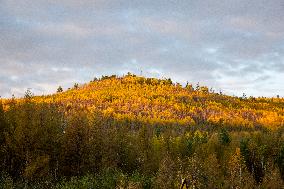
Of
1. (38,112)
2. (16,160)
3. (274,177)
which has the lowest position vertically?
(274,177)

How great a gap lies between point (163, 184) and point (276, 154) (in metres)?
70.7

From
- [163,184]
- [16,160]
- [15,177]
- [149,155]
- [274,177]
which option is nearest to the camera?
[163,184]

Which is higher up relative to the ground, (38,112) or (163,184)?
(38,112)

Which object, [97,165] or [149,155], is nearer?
[97,165]

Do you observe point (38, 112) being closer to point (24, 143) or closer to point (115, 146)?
point (24, 143)

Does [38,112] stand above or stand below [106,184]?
above

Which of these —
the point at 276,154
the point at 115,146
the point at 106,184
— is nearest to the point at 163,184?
the point at 106,184

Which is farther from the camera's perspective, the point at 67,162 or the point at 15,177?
the point at 67,162

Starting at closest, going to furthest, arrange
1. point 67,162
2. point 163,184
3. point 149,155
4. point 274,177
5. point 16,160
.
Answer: point 163,184, point 16,160, point 67,162, point 274,177, point 149,155

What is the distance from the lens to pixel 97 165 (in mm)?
80938

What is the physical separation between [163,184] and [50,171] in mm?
27739

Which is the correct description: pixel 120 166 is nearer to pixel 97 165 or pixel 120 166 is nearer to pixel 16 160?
pixel 97 165

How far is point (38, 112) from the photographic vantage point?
7431 centimetres

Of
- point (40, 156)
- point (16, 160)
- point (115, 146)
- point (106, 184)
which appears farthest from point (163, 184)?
point (115, 146)
